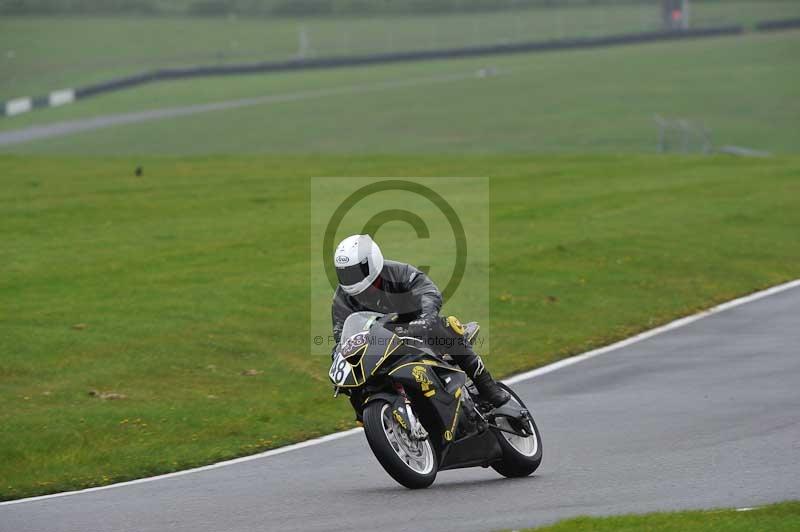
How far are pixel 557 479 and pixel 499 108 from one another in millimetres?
50751

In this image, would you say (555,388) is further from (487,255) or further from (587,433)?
(487,255)

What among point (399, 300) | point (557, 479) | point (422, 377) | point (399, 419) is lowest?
Result: point (557, 479)

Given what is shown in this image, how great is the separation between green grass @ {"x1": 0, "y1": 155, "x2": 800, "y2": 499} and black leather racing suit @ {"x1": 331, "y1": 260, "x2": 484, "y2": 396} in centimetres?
295

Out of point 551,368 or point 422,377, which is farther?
point 551,368

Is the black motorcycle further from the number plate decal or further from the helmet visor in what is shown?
the helmet visor

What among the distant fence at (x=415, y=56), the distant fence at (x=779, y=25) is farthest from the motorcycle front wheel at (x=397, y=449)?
the distant fence at (x=779, y=25)

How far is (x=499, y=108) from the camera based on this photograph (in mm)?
60281

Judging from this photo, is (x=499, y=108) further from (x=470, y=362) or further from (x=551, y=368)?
(x=470, y=362)

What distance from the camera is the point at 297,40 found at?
91.1 m

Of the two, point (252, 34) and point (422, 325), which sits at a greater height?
point (422, 325)

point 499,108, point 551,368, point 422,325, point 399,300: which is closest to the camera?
point 422,325

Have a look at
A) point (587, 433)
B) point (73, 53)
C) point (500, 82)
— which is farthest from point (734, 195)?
point (73, 53)

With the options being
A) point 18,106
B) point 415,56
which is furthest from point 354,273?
point 415,56

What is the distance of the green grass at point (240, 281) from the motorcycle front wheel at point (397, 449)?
308 centimetres
